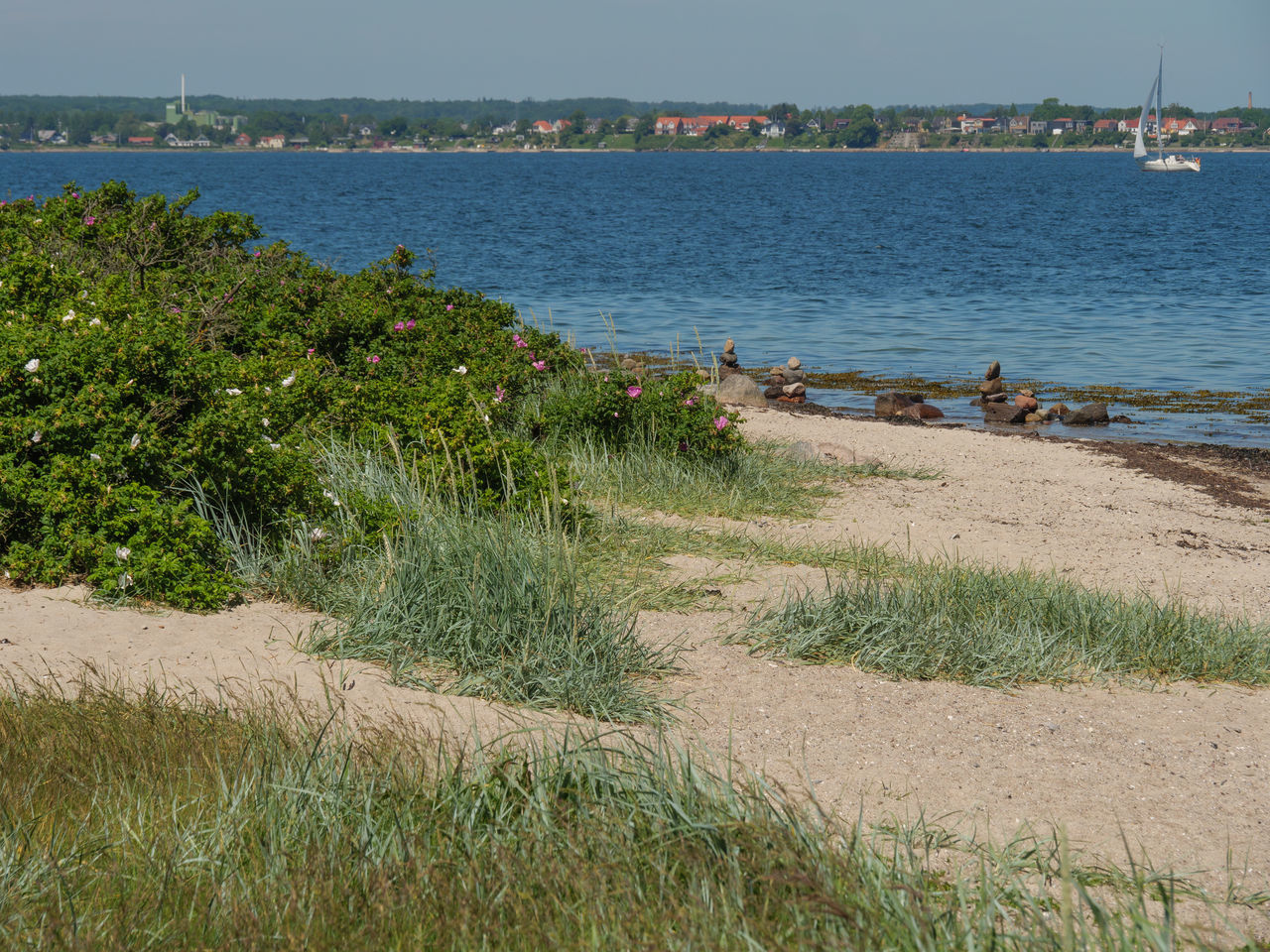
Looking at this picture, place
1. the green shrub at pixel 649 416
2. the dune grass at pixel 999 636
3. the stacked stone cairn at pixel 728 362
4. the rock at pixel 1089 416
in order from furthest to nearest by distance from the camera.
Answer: the stacked stone cairn at pixel 728 362 < the rock at pixel 1089 416 < the green shrub at pixel 649 416 < the dune grass at pixel 999 636

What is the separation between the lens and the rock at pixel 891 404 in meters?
15.7

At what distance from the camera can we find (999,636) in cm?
578

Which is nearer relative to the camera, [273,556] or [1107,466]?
[273,556]

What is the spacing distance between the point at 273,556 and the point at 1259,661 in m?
5.51

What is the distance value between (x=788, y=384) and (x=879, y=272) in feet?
56.7

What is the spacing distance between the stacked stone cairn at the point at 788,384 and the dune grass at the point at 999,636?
33.5 feet

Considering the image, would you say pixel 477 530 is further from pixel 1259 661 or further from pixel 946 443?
pixel 946 443

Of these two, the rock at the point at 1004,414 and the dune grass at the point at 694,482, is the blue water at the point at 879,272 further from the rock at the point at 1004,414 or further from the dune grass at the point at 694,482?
the dune grass at the point at 694,482

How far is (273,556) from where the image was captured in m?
6.10

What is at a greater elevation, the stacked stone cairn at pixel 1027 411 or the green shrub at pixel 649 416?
the green shrub at pixel 649 416

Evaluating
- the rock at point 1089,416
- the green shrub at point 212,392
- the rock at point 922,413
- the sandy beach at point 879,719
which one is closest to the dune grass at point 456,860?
the sandy beach at point 879,719

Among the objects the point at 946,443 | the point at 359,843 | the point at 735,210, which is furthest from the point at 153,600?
the point at 735,210

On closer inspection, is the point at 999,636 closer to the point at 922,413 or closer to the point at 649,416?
the point at 649,416

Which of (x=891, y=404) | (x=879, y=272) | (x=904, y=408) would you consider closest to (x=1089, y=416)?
(x=904, y=408)
